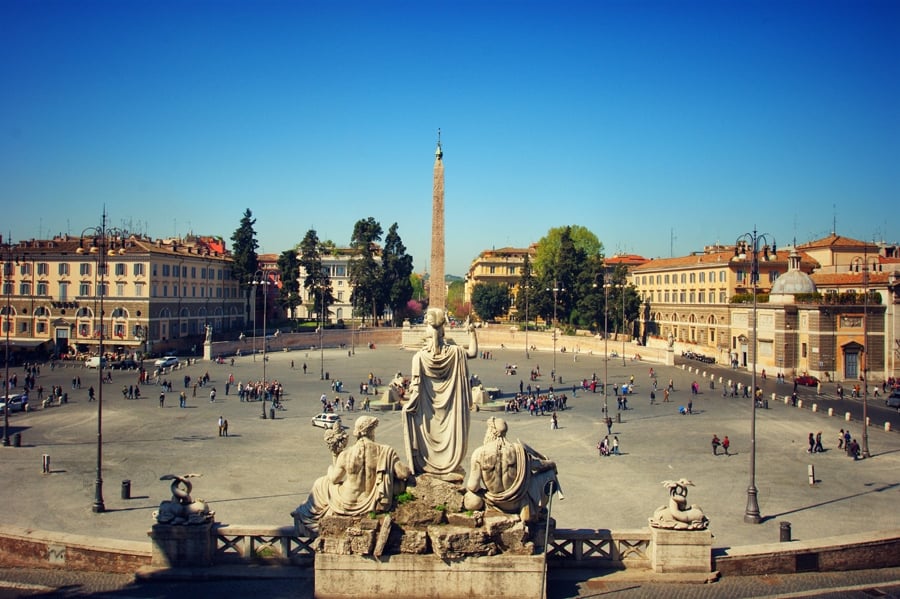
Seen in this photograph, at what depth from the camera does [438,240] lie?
2265 inches

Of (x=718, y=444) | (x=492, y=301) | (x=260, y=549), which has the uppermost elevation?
(x=492, y=301)

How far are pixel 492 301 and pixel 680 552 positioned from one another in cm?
9331

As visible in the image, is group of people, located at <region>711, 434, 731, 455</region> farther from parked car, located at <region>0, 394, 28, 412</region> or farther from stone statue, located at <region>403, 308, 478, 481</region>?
parked car, located at <region>0, 394, 28, 412</region>

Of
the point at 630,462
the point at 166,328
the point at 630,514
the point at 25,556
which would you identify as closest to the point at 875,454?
the point at 630,462

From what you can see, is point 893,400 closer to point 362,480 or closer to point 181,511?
point 362,480

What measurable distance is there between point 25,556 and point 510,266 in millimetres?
113245

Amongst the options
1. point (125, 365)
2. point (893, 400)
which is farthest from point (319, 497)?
point (125, 365)

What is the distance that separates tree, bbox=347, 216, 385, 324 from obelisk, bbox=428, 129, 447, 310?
75.9 ft

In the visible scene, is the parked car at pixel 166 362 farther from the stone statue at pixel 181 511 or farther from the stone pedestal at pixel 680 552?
the stone pedestal at pixel 680 552

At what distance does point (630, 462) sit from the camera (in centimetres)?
2584

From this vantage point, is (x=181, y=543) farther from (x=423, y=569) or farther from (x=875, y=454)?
(x=875, y=454)

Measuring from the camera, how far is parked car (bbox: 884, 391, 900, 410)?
38562mm

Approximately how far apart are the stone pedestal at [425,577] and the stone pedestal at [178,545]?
2.01 m

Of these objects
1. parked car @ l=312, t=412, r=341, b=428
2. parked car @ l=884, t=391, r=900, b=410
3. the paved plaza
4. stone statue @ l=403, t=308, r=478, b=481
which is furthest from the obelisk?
stone statue @ l=403, t=308, r=478, b=481
